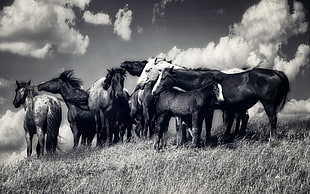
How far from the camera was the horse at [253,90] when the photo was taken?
10109 mm

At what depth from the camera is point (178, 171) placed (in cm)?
793

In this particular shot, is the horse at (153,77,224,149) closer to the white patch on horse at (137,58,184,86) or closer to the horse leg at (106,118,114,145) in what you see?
the white patch on horse at (137,58,184,86)

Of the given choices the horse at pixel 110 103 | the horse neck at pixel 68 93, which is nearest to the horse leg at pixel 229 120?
the horse at pixel 110 103

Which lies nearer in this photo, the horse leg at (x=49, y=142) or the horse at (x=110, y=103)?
the horse leg at (x=49, y=142)

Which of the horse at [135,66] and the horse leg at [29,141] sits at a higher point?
the horse at [135,66]

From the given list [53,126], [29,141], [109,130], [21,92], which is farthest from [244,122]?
[21,92]

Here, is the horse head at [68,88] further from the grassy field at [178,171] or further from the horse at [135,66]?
the grassy field at [178,171]

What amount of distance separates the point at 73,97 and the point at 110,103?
154 centimetres

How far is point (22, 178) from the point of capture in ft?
26.5

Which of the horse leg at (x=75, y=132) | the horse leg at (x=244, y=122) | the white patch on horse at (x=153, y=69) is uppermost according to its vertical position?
the white patch on horse at (x=153, y=69)

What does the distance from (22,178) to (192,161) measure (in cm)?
376

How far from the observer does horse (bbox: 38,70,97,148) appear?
1295 centimetres

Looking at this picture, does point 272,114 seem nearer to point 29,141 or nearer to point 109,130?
point 109,130

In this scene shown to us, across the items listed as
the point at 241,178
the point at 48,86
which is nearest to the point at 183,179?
the point at 241,178
